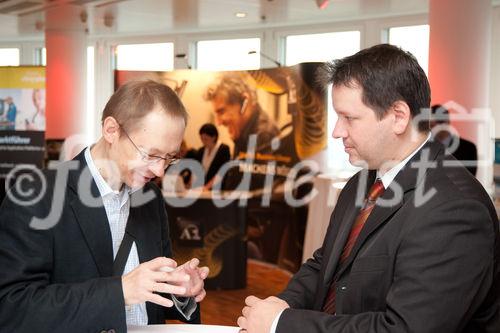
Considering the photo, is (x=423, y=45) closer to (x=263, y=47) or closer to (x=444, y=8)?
(x=263, y=47)

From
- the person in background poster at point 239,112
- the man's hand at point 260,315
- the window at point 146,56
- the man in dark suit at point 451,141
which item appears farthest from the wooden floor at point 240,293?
the window at point 146,56

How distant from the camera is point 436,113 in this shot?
18.2 ft

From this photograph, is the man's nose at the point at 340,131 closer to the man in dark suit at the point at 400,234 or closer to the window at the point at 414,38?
the man in dark suit at the point at 400,234

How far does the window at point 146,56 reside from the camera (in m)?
13.2

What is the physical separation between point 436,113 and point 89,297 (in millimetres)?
4335

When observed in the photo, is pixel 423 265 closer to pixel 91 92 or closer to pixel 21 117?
pixel 21 117

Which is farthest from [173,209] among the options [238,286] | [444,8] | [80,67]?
[80,67]

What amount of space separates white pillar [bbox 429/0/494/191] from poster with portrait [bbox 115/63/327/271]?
1375 millimetres

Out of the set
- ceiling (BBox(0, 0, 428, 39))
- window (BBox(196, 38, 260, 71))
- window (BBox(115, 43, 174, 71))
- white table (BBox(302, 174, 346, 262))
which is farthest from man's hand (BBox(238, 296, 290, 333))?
window (BBox(115, 43, 174, 71))

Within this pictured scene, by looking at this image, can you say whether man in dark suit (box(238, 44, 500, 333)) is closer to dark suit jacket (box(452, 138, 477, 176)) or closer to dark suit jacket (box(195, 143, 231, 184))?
dark suit jacket (box(452, 138, 477, 176))

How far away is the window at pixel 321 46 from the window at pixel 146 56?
9.00ft

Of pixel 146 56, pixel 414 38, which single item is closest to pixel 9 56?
pixel 146 56

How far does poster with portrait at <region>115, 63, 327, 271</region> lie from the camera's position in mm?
7387

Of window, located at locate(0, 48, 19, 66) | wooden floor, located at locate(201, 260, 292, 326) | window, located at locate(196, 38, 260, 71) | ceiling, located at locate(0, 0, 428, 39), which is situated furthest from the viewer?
window, located at locate(0, 48, 19, 66)
